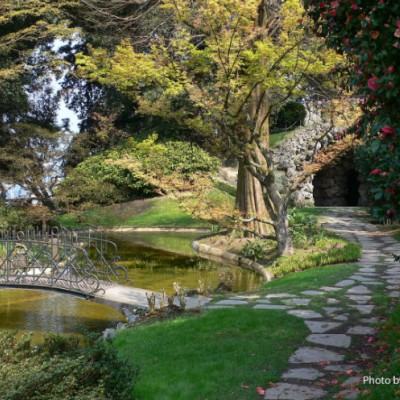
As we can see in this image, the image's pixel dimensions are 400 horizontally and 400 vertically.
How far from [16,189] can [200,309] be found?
12.3 metres

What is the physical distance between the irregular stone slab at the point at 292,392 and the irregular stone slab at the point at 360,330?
1404mm

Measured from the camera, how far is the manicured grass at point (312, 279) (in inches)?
292

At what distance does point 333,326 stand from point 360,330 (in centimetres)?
28

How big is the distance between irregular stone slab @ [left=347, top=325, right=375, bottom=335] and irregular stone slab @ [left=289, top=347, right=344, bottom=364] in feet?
1.99

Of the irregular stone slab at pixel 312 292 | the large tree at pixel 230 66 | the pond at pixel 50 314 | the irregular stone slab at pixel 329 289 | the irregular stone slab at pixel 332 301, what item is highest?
the large tree at pixel 230 66

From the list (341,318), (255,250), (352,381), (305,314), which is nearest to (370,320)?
(341,318)

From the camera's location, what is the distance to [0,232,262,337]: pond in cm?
809

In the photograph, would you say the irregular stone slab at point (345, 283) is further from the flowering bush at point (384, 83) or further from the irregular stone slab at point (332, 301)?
the flowering bush at point (384, 83)

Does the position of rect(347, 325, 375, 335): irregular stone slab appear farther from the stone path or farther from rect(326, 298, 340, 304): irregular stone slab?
rect(326, 298, 340, 304): irregular stone slab

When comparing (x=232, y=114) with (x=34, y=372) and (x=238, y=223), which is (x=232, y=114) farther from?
(x=34, y=372)

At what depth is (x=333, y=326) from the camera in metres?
5.38

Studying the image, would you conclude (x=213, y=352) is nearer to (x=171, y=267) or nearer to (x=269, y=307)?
(x=269, y=307)

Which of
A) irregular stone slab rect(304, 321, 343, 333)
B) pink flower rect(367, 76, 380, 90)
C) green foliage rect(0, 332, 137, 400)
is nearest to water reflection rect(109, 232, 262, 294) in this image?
irregular stone slab rect(304, 321, 343, 333)

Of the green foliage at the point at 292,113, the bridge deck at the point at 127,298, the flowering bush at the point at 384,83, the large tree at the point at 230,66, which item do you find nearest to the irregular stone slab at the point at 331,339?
the bridge deck at the point at 127,298
